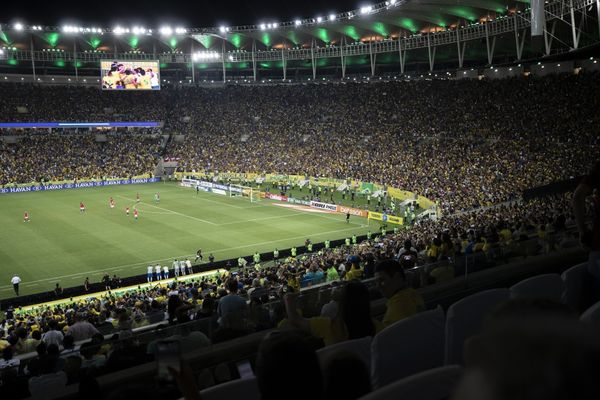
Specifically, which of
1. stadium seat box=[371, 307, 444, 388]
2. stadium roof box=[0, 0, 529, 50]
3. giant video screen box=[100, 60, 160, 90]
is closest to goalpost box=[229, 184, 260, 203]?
stadium roof box=[0, 0, 529, 50]

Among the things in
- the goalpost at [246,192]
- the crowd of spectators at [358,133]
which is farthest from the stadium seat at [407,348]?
the goalpost at [246,192]

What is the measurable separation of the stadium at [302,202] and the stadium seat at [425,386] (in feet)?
0.04

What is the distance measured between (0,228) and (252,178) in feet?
108

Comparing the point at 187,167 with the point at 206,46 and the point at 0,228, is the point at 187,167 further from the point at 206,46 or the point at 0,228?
the point at 0,228

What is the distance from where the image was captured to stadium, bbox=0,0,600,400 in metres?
3.60

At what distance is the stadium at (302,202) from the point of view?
3.60 meters

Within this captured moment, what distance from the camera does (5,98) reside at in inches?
3027

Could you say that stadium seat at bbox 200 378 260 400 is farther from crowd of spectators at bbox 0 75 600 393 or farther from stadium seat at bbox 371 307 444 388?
crowd of spectators at bbox 0 75 600 393

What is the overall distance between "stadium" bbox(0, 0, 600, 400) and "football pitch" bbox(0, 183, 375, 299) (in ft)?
0.92

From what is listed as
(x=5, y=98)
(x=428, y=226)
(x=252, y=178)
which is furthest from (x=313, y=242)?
(x=5, y=98)

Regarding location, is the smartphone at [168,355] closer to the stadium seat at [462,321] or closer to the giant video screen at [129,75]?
the stadium seat at [462,321]

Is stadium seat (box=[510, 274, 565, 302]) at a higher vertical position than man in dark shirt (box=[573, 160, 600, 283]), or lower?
lower

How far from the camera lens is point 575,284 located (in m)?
5.95

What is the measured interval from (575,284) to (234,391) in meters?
4.34
